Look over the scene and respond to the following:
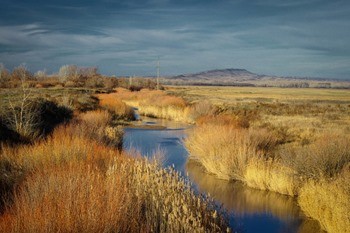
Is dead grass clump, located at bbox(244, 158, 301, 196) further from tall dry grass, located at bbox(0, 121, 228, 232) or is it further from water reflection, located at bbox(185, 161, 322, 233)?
tall dry grass, located at bbox(0, 121, 228, 232)

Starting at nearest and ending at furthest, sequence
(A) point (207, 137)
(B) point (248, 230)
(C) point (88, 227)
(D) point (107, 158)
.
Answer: (C) point (88, 227)
(B) point (248, 230)
(D) point (107, 158)
(A) point (207, 137)

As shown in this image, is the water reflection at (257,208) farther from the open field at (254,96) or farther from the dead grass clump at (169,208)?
the open field at (254,96)

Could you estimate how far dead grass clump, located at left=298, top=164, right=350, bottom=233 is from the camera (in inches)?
334

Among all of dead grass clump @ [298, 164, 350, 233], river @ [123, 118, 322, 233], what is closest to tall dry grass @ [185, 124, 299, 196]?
river @ [123, 118, 322, 233]

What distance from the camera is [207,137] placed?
53.1ft

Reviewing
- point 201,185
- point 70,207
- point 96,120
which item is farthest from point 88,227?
point 96,120

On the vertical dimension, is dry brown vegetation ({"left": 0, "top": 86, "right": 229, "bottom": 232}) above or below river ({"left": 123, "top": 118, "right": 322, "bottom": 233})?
above

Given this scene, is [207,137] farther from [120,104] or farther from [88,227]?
[120,104]

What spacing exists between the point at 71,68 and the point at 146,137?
101153 millimetres

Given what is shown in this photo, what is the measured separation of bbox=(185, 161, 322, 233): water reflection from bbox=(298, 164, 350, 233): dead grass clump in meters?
0.41

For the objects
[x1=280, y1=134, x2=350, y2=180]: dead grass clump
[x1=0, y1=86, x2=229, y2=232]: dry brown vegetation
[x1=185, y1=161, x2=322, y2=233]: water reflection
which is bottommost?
[x1=185, y1=161, x2=322, y2=233]: water reflection

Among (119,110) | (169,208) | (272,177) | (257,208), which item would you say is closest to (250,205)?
(257,208)

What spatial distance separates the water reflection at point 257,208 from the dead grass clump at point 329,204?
408 millimetres

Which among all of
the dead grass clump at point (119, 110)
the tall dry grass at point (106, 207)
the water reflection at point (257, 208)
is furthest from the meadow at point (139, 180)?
the dead grass clump at point (119, 110)
